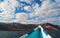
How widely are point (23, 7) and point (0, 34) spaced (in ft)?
1.55

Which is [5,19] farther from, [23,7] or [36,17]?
[36,17]

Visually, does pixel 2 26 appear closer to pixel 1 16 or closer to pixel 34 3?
pixel 1 16

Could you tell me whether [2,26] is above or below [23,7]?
below

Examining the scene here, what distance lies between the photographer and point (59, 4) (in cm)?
191

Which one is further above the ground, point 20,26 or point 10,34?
point 20,26

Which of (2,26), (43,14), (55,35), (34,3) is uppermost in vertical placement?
Result: (34,3)

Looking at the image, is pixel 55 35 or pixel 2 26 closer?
pixel 2 26

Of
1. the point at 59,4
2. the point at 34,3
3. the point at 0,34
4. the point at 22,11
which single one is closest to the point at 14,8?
the point at 22,11

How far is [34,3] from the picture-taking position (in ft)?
6.27

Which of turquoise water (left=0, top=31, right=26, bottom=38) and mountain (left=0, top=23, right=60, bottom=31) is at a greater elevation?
mountain (left=0, top=23, right=60, bottom=31)

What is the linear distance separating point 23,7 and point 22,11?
0.05 metres

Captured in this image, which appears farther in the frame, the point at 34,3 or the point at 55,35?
the point at 55,35

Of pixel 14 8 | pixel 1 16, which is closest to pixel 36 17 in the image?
pixel 14 8

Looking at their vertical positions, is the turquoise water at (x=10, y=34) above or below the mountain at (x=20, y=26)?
below
